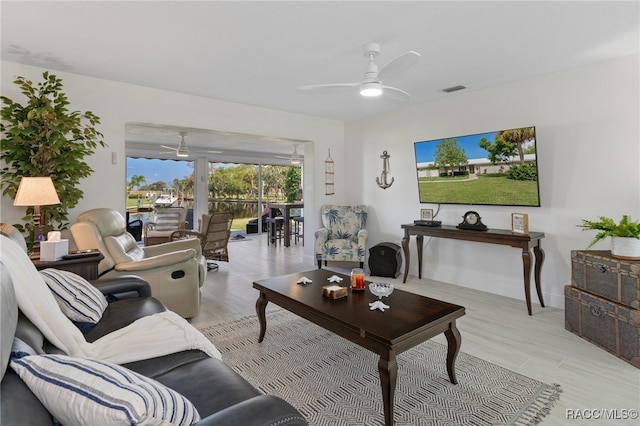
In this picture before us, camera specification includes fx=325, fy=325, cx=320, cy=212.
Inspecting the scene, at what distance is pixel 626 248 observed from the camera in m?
2.48

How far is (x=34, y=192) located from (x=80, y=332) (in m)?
1.65

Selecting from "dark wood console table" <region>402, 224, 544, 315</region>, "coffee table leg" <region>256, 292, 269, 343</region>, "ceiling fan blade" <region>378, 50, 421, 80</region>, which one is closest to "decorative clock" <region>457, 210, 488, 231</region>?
"dark wood console table" <region>402, 224, 544, 315</region>

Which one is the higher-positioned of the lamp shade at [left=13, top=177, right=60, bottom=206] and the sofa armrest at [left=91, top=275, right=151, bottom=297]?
the lamp shade at [left=13, top=177, right=60, bottom=206]

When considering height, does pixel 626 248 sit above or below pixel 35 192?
below

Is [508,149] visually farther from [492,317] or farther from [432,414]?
[432,414]

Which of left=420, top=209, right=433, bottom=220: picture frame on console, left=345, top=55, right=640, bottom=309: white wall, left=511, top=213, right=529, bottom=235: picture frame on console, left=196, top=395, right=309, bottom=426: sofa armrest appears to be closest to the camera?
left=196, top=395, right=309, bottom=426: sofa armrest

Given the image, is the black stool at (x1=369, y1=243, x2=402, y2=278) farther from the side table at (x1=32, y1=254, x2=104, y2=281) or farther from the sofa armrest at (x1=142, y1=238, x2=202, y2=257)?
the side table at (x1=32, y1=254, x2=104, y2=281)

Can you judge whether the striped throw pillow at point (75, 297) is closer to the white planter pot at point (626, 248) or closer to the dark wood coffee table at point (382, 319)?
the dark wood coffee table at point (382, 319)

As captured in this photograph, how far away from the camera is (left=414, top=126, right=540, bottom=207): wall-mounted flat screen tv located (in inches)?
137

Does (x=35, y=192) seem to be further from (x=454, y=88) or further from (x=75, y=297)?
(x=454, y=88)

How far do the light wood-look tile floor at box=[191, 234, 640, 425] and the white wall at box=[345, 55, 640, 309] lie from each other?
315 mm

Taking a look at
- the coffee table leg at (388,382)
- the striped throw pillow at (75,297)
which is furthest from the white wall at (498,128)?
the coffee table leg at (388,382)

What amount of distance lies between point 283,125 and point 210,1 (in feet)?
9.65

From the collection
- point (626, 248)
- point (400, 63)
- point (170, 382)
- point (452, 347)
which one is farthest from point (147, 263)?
point (626, 248)
